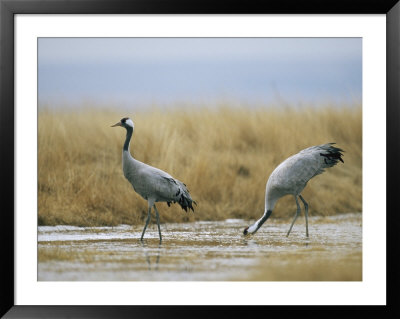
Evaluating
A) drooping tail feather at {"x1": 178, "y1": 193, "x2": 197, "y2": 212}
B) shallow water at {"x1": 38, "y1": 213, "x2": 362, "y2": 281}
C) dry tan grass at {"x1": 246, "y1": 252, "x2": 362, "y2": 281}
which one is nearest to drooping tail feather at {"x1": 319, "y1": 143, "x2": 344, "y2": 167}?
shallow water at {"x1": 38, "y1": 213, "x2": 362, "y2": 281}

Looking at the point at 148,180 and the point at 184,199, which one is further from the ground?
the point at 148,180

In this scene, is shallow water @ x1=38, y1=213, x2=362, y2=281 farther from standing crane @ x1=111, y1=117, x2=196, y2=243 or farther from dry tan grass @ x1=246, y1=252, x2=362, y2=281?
standing crane @ x1=111, y1=117, x2=196, y2=243

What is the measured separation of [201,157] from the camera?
905cm

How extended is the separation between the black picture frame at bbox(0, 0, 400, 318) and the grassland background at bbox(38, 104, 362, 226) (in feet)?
4.85

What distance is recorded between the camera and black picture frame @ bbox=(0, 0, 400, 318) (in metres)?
5.88

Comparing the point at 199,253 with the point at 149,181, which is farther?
the point at 149,181

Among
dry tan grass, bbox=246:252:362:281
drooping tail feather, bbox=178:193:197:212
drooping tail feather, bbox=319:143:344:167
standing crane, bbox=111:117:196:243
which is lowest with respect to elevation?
dry tan grass, bbox=246:252:362:281

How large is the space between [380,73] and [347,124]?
6.06 feet

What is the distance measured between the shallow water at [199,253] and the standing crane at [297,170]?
1.39 ft

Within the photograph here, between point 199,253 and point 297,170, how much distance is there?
1722 millimetres

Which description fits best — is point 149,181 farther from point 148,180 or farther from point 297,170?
point 297,170

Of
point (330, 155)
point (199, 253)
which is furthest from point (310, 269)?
point (330, 155)

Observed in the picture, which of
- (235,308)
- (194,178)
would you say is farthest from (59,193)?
(235,308)

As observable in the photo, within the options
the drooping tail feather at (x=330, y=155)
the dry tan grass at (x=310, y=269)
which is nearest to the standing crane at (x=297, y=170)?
the drooping tail feather at (x=330, y=155)
